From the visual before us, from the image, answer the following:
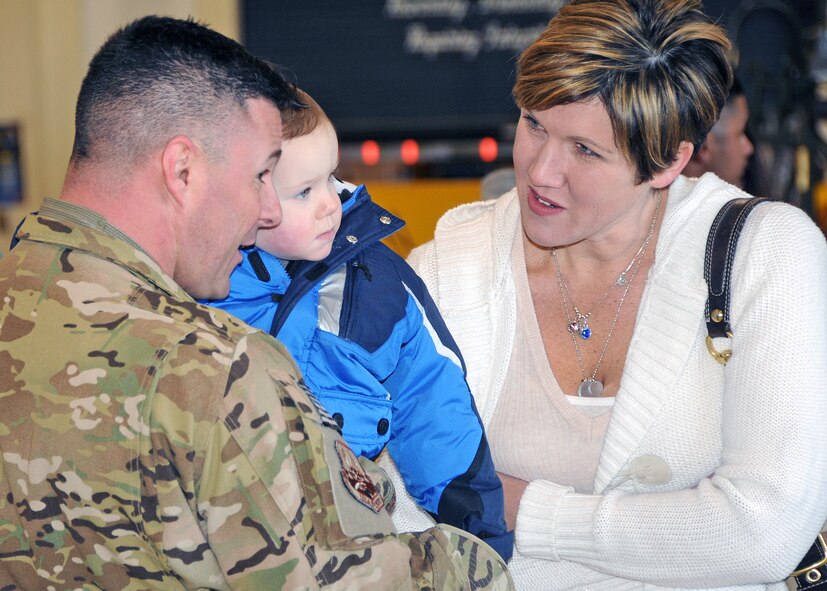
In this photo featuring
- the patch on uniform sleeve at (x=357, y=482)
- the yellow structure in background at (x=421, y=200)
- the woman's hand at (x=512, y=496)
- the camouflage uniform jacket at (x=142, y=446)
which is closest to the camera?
the camouflage uniform jacket at (x=142, y=446)

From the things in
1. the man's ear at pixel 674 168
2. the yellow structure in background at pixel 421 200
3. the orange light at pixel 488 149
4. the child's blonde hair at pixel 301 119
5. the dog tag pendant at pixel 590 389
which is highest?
the child's blonde hair at pixel 301 119

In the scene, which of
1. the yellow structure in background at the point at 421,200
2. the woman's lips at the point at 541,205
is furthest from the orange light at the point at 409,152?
the woman's lips at the point at 541,205

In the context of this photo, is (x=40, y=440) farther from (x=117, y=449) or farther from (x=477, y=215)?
(x=477, y=215)

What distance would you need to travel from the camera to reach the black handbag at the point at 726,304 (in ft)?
6.47

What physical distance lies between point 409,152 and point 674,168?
3.78 metres

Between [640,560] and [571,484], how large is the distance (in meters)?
0.23

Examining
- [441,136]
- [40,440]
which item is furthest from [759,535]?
[441,136]

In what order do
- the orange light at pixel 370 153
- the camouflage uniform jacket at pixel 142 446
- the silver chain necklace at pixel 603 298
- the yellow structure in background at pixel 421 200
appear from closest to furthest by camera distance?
the camouflage uniform jacket at pixel 142 446 < the silver chain necklace at pixel 603 298 < the yellow structure in background at pixel 421 200 < the orange light at pixel 370 153

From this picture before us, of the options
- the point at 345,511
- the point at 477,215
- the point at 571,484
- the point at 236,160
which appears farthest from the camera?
the point at 477,215

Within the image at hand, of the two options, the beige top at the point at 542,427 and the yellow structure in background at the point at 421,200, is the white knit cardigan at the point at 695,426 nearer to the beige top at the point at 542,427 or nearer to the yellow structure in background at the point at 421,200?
the beige top at the point at 542,427

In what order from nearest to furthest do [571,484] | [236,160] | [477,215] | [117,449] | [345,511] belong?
[117,449] → [345,511] → [236,160] → [571,484] → [477,215]

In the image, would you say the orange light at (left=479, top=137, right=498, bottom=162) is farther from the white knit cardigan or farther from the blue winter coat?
the blue winter coat

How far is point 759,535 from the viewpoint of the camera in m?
1.89

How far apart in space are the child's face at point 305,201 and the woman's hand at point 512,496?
629mm
